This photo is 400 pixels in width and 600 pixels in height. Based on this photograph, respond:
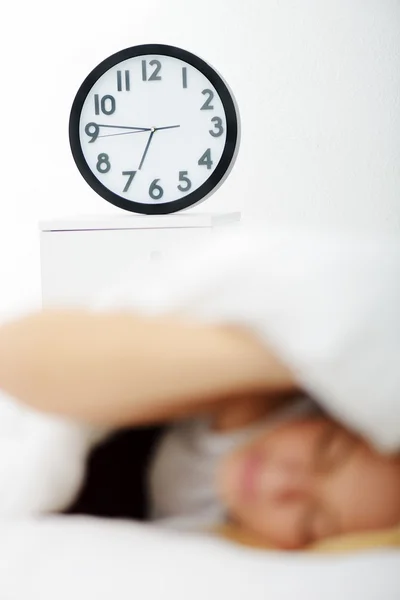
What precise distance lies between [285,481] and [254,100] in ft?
5.60

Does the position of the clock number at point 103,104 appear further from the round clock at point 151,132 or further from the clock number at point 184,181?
the clock number at point 184,181

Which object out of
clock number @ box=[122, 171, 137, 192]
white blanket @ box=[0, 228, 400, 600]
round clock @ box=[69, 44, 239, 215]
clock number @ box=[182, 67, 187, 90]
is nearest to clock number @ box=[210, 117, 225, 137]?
round clock @ box=[69, 44, 239, 215]

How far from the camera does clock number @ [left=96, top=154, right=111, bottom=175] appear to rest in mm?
1827

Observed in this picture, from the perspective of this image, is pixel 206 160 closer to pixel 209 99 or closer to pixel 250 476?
pixel 209 99

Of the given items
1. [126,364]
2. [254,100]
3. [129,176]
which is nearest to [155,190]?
[129,176]

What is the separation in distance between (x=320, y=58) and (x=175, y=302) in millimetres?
1694

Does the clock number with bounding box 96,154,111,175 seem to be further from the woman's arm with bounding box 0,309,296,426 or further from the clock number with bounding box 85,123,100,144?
the woman's arm with bounding box 0,309,296,426

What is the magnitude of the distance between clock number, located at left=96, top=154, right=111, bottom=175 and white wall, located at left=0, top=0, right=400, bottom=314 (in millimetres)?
277

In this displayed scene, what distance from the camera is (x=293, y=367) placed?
0.42m

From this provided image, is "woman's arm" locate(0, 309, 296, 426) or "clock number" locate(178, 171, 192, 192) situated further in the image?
"clock number" locate(178, 171, 192, 192)

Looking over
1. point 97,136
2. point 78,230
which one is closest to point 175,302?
point 78,230

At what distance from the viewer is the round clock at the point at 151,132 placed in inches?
70.0

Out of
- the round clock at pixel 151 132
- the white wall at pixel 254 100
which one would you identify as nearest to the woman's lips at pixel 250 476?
the round clock at pixel 151 132

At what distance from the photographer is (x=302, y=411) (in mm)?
463
